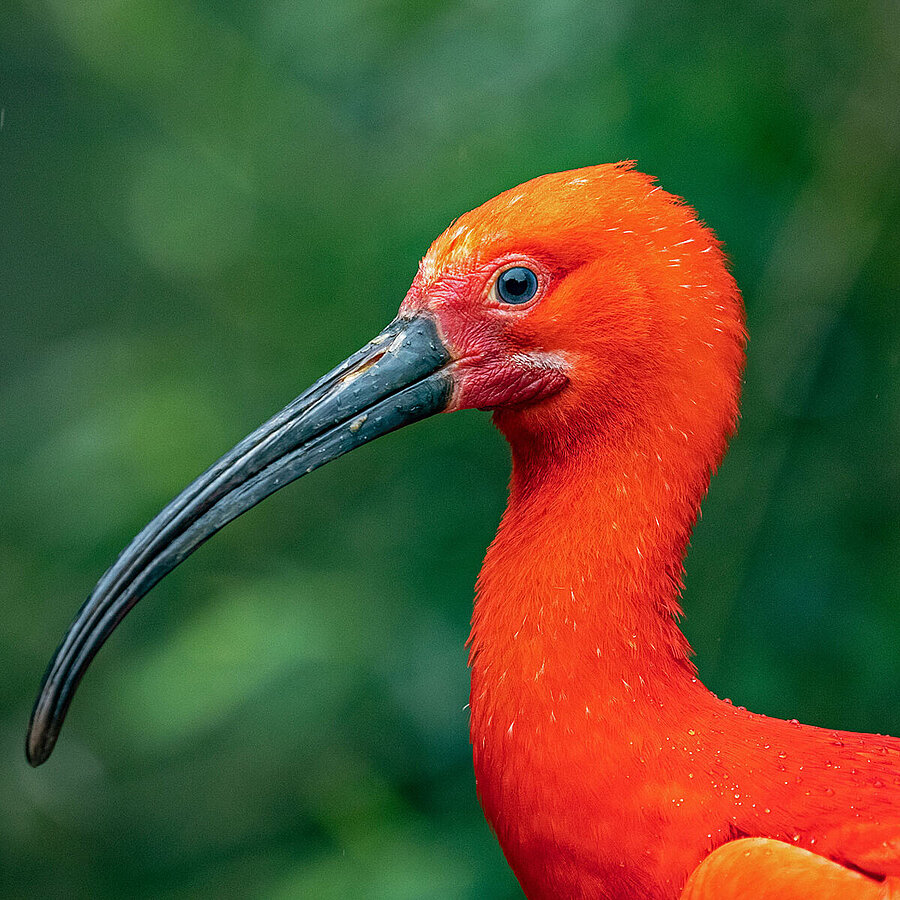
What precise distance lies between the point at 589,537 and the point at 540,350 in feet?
0.99

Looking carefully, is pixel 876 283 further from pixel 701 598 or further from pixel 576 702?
pixel 576 702

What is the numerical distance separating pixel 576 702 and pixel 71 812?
2.25 meters

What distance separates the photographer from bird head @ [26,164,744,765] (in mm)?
1760

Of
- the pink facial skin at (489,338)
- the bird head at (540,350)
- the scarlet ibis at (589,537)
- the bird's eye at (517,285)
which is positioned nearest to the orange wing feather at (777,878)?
the scarlet ibis at (589,537)

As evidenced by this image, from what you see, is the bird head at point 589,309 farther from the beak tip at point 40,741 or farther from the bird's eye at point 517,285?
the beak tip at point 40,741

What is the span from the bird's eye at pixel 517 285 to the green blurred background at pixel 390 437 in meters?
1.21

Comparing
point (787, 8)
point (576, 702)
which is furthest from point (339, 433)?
point (787, 8)

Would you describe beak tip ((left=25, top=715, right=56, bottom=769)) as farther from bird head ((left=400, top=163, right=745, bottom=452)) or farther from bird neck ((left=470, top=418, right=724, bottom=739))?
bird head ((left=400, top=163, right=745, bottom=452))

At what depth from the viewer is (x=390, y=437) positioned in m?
3.06

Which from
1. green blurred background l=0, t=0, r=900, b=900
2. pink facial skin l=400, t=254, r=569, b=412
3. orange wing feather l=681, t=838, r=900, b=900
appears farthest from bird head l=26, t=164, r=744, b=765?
green blurred background l=0, t=0, r=900, b=900

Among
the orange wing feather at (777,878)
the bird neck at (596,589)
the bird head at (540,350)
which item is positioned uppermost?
the bird head at (540,350)

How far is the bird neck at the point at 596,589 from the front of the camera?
170 cm

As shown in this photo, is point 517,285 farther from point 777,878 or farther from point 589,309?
point 777,878

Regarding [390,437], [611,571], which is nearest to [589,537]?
[611,571]
